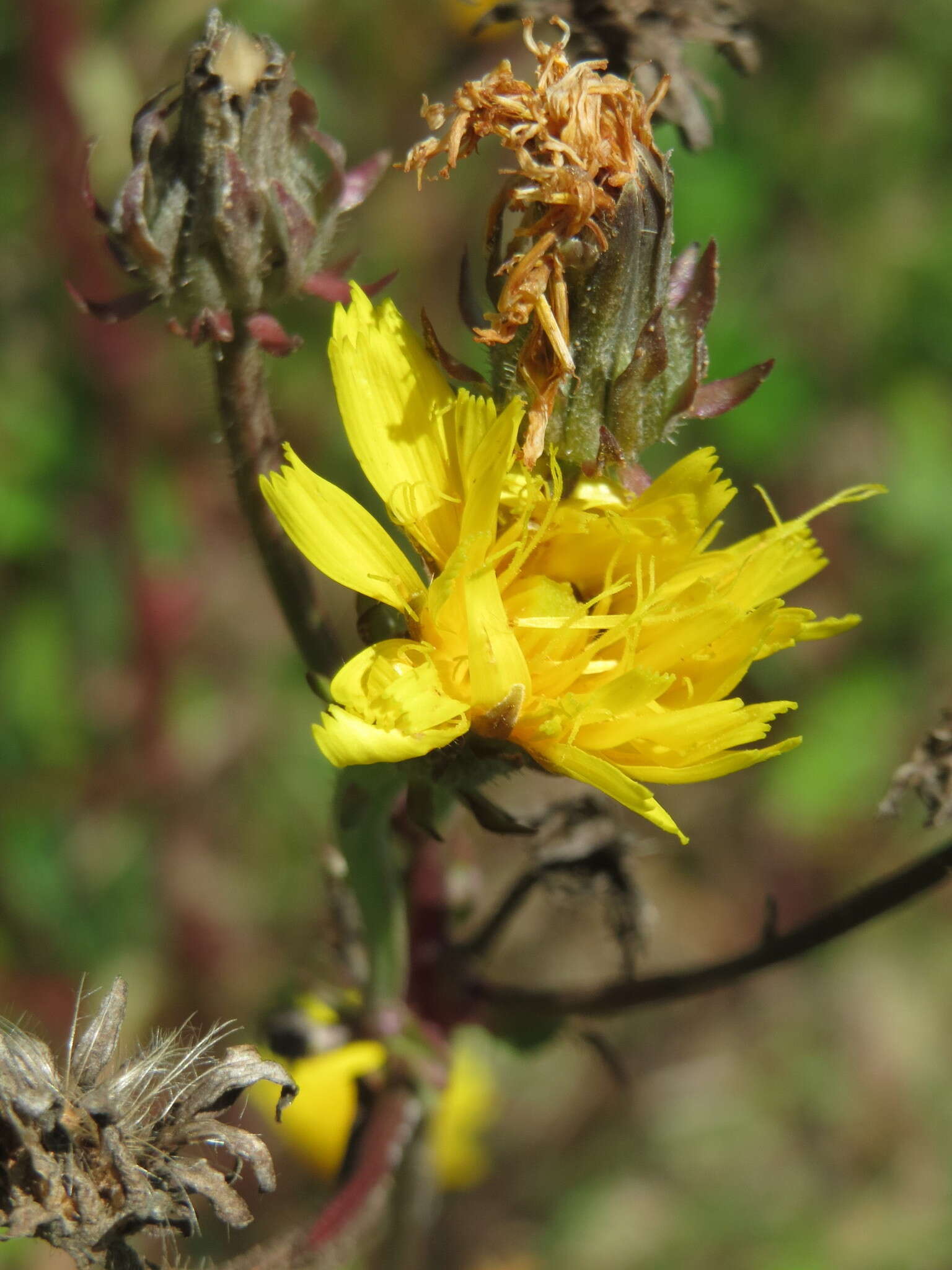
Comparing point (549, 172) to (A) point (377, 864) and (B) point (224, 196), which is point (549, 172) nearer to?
(B) point (224, 196)

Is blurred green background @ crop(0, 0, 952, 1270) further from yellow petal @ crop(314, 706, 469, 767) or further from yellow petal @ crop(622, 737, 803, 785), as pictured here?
yellow petal @ crop(314, 706, 469, 767)

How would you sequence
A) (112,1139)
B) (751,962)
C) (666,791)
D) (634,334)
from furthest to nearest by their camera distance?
(666,791) < (751,962) < (634,334) < (112,1139)

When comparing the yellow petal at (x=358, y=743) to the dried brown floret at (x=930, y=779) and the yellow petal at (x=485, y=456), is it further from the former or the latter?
the dried brown floret at (x=930, y=779)

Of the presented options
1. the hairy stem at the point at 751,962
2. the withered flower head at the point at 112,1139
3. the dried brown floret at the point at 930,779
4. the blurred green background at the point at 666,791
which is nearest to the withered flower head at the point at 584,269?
the dried brown floret at the point at 930,779

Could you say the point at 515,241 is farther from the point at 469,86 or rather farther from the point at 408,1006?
the point at 408,1006

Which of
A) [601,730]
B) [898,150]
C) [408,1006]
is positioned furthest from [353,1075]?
[898,150]

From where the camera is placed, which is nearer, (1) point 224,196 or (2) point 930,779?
(1) point 224,196

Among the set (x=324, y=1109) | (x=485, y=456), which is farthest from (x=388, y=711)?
(x=324, y=1109)
